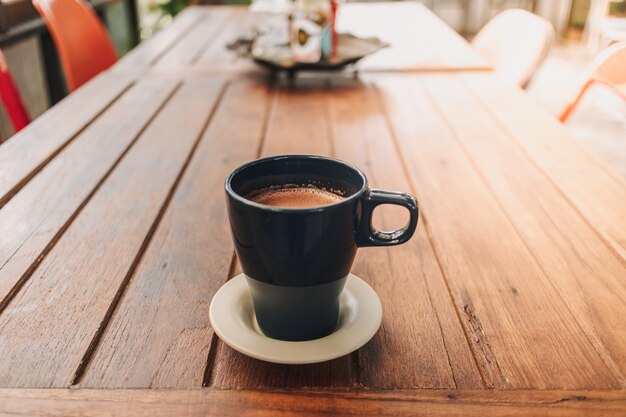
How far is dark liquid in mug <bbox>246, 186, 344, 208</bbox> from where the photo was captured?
1.50 ft

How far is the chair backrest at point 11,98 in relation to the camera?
1120 millimetres

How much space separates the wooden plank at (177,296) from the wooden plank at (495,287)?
0.21m

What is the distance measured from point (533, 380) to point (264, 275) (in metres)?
0.20

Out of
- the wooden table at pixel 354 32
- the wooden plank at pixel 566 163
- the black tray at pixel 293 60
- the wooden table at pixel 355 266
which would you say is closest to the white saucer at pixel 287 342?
the wooden table at pixel 355 266

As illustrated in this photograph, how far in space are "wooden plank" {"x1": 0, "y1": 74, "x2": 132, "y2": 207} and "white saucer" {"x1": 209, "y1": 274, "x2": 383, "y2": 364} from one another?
363mm

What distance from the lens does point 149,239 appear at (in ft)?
2.04

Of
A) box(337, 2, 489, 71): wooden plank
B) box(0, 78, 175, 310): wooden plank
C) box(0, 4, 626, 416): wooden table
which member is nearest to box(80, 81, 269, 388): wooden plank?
box(0, 4, 626, 416): wooden table

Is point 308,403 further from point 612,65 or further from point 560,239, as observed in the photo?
point 612,65

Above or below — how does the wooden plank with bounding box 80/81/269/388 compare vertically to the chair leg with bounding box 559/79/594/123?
above

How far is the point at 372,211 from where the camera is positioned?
431mm

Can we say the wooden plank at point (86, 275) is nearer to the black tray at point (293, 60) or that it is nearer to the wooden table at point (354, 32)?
the black tray at point (293, 60)

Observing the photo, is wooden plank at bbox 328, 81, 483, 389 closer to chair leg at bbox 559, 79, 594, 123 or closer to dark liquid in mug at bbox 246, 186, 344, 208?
dark liquid in mug at bbox 246, 186, 344, 208

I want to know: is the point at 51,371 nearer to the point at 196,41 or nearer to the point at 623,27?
the point at 196,41

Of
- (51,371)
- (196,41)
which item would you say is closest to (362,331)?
(51,371)
